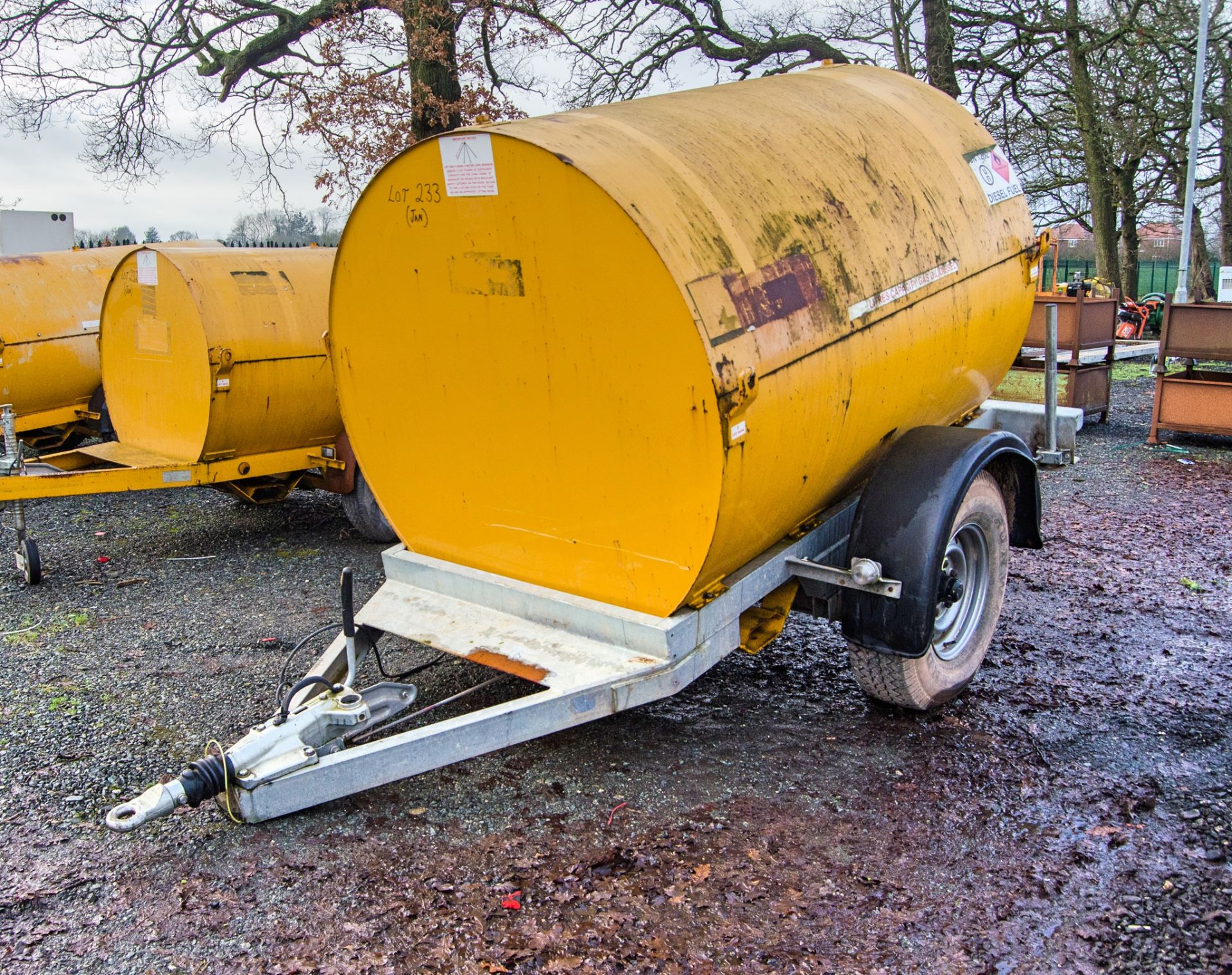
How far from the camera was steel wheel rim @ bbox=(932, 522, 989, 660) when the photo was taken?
4.02 m

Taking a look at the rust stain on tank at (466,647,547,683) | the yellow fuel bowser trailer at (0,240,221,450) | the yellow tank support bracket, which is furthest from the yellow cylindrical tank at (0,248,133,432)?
the yellow tank support bracket

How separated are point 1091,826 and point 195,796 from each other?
2.79 meters

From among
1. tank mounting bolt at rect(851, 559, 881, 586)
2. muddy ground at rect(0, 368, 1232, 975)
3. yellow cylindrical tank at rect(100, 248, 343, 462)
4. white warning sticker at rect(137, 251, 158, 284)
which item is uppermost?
white warning sticker at rect(137, 251, 158, 284)

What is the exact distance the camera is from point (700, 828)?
329 cm

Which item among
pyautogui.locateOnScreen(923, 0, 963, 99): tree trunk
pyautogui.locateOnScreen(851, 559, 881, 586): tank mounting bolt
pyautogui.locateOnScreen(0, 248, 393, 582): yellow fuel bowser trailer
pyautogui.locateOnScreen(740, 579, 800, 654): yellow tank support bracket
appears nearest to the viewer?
pyautogui.locateOnScreen(851, 559, 881, 586): tank mounting bolt

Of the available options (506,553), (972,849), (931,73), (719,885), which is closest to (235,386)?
(506,553)

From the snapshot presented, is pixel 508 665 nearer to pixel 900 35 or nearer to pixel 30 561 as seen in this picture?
pixel 30 561

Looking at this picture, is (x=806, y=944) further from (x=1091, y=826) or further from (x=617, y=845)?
(x=1091, y=826)

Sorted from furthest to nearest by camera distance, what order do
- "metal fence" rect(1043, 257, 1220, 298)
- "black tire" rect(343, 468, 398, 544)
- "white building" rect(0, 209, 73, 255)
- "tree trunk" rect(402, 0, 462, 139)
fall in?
1. "metal fence" rect(1043, 257, 1220, 298)
2. "white building" rect(0, 209, 73, 255)
3. "tree trunk" rect(402, 0, 462, 139)
4. "black tire" rect(343, 468, 398, 544)

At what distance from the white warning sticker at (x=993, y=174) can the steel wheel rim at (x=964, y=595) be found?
1580mm

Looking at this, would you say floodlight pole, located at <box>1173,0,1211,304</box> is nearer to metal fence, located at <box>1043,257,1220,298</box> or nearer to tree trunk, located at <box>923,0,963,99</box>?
tree trunk, located at <box>923,0,963,99</box>

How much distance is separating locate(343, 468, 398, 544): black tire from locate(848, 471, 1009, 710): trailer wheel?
3955mm

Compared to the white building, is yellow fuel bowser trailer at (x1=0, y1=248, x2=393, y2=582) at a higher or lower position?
lower

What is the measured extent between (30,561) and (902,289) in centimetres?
530
